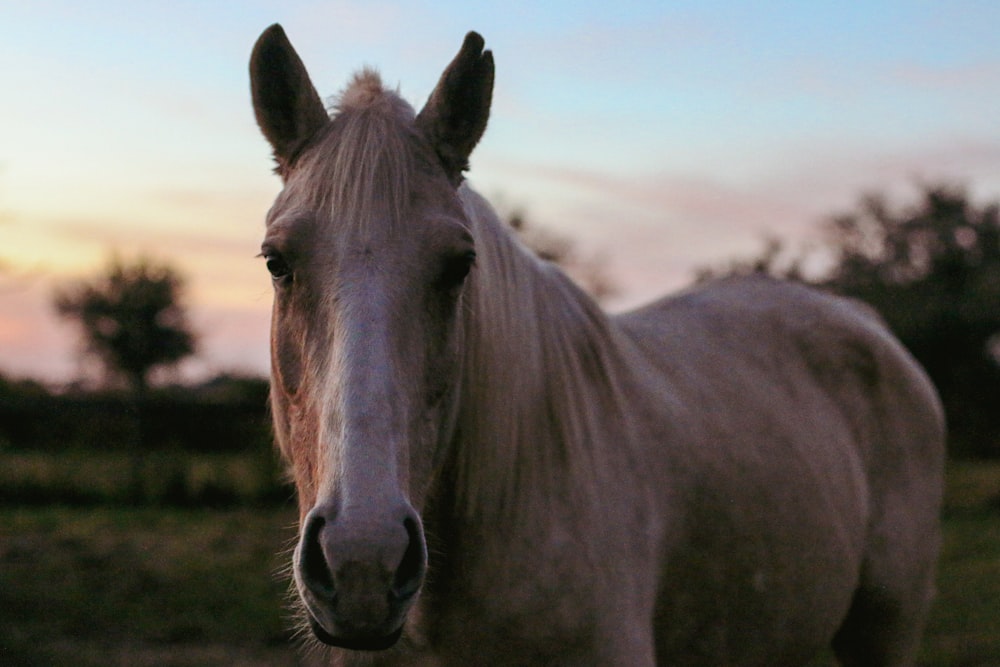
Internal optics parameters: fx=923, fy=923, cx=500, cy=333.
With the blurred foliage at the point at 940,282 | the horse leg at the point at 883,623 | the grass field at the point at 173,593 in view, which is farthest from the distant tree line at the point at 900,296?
the horse leg at the point at 883,623

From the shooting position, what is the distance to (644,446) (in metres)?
2.95

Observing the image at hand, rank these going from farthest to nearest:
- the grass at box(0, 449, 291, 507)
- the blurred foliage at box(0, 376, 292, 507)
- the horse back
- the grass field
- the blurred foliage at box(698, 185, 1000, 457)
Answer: the blurred foliage at box(698, 185, 1000, 457) < the blurred foliage at box(0, 376, 292, 507) < the grass at box(0, 449, 291, 507) < the grass field < the horse back

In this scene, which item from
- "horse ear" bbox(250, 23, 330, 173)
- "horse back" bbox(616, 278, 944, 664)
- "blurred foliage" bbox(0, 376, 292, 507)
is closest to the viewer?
"horse ear" bbox(250, 23, 330, 173)

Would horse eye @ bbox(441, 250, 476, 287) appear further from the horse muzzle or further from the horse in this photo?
the horse muzzle

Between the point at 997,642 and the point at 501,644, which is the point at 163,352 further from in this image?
the point at 501,644

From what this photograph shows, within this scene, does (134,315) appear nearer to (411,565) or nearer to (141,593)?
A: (141,593)

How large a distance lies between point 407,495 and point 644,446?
1194mm

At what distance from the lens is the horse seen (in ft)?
6.31

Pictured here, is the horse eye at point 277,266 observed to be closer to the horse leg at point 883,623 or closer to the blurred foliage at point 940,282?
the horse leg at point 883,623

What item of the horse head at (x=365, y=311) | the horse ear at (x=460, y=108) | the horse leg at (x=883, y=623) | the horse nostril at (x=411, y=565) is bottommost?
the horse leg at (x=883, y=623)

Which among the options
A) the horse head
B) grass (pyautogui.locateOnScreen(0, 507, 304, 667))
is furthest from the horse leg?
grass (pyautogui.locateOnScreen(0, 507, 304, 667))

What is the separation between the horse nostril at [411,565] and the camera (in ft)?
5.94

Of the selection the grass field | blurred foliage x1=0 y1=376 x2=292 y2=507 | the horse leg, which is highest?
the horse leg

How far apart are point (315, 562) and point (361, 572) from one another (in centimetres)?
14
